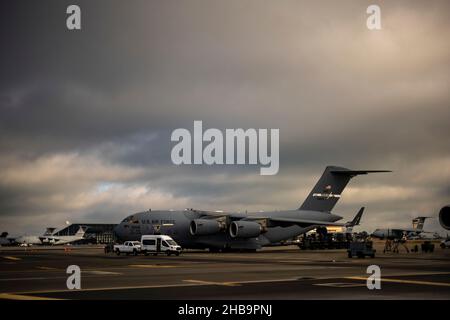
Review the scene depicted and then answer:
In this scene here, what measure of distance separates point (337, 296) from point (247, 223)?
5009cm

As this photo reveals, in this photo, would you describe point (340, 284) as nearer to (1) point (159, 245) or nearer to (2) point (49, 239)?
(1) point (159, 245)

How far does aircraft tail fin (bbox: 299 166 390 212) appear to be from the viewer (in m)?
77.1

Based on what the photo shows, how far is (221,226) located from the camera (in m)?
67.8

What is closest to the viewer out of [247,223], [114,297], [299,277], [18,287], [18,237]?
[114,297]

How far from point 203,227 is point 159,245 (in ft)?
29.1

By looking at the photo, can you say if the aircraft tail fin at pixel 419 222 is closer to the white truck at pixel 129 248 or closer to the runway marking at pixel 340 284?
the white truck at pixel 129 248

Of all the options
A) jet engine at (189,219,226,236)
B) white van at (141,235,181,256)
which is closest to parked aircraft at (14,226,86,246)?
jet engine at (189,219,226,236)

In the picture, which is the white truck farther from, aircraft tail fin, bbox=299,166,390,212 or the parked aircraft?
the parked aircraft

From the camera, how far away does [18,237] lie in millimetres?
147250

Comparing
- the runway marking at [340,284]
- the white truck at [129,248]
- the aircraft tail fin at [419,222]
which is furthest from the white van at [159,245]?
the aircraft tail fin at [419,222]
